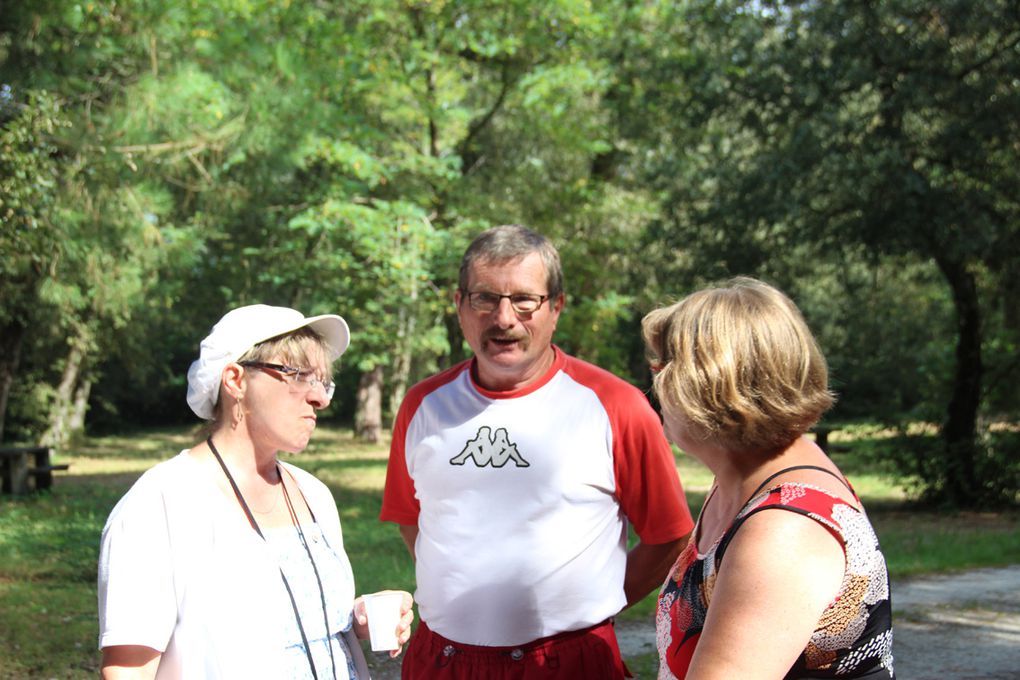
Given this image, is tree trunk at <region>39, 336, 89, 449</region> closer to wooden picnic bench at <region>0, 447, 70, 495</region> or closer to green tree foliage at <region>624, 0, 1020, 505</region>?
wooden picnic bench at <region>0, 447, 70, 495</region>

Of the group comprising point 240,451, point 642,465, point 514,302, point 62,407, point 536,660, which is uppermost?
point 514,302

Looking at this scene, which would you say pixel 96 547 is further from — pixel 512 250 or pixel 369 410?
pixel 369 410

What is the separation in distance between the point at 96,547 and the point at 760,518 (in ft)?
34.0

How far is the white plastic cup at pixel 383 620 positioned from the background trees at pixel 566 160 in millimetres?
7179

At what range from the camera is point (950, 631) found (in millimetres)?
7734

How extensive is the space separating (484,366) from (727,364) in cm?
141

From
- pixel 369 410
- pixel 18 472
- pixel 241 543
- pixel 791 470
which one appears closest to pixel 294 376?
pixel 241 543

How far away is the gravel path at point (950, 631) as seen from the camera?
21.8 ft

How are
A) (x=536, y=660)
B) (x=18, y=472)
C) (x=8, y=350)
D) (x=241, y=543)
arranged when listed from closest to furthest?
1. (x=241, y=543)
2. (x=536, y=660)
3. (x=18, y=472)
4. (x=8, y=350)

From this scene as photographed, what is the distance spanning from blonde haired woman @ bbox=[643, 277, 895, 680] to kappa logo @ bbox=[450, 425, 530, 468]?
975 millimetres

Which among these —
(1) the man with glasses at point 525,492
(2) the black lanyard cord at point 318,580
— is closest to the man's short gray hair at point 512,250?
(1) the man with glasses at point 525,492

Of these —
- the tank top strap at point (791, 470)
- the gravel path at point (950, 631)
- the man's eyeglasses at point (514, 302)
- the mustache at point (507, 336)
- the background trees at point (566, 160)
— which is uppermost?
the background trees at point (566, 160)

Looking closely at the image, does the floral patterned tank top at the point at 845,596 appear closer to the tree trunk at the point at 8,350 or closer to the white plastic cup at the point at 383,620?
the white plastic cup at the point at 383,620

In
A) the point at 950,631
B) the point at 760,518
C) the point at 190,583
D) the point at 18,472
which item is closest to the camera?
the point at 760,518
